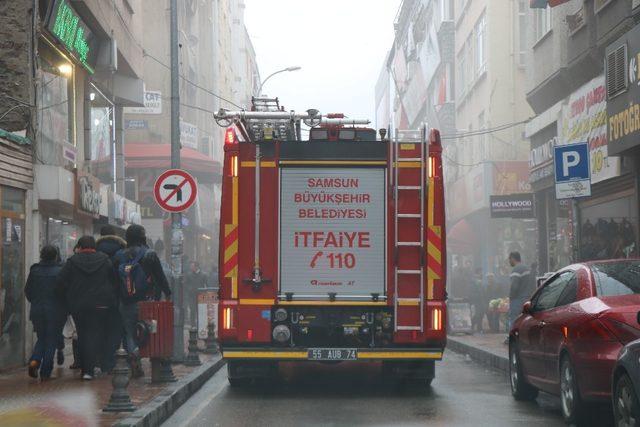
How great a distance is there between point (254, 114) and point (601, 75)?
406 inches

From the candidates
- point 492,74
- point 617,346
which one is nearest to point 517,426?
point 617,346

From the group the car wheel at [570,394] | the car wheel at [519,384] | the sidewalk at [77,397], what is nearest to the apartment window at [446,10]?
the sidewalk at [77,397]

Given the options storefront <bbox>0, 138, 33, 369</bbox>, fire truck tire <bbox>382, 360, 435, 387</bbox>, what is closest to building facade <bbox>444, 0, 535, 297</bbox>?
storefront <bbox>0, 138, 33, 369</bbox>

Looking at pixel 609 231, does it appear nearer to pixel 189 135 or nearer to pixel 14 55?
pixel 14 55

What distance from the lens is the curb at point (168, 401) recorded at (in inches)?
401

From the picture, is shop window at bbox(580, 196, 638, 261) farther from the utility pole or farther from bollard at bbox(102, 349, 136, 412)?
bollard at bbox(102, 349, 136, 412)

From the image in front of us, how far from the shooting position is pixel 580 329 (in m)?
10.0

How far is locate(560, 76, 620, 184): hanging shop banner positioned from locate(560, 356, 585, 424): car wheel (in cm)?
996

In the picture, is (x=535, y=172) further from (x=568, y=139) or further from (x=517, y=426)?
(x=517, y=426)

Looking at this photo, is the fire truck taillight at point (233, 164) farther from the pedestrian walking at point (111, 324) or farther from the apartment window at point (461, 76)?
the apartment window at point (461, 76)

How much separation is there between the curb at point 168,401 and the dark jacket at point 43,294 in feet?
6.29

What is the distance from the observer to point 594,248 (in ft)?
75.1

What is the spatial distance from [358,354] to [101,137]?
52.9 ft

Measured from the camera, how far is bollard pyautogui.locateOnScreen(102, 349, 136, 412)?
35.1 feet
